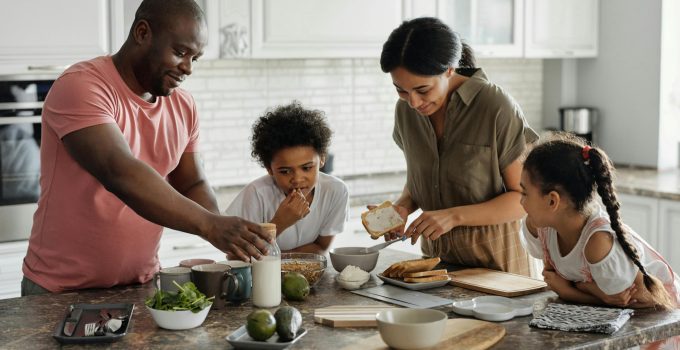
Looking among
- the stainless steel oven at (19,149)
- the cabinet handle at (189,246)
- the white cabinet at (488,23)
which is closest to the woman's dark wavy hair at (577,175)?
the cabinet handle at (189,246)

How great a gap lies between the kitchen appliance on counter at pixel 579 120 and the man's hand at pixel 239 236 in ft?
12.1

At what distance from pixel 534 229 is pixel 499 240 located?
41cm

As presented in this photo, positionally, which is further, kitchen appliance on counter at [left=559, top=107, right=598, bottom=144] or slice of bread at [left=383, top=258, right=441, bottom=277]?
kitchen appliance on counter at [left=559, top=107, right=598, bottom=144]

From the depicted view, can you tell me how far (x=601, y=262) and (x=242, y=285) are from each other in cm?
92

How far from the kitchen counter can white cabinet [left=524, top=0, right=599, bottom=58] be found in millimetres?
3077

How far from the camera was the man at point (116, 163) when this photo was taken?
231 centimetres

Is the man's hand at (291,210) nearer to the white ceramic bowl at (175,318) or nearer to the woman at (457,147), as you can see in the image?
the woman at (457,147)

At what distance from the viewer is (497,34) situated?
205 inches

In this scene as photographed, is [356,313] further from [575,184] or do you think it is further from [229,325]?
[575,184]

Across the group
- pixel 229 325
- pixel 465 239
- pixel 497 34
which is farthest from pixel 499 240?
pixel 497 34

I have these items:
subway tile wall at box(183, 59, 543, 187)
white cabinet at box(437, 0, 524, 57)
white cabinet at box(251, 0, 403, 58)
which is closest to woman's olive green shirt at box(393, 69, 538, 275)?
white cabinet at box(251, 0, 403, 58)

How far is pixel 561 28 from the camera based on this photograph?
5438 millimetres

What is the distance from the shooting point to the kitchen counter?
2.05 meters

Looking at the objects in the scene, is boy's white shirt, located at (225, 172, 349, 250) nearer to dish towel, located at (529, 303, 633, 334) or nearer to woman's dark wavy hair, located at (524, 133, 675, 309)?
woman's dark wavy hair, located at (524, 133, 675, 309)
